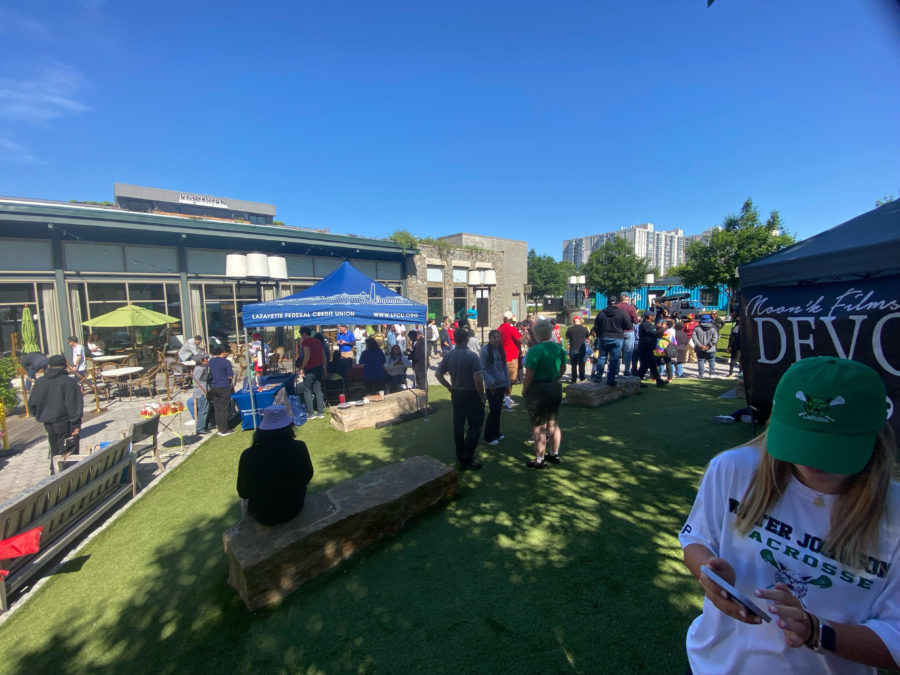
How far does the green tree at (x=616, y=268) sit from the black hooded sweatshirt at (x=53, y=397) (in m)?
39.6

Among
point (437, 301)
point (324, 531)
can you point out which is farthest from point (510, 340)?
point (437, 301)

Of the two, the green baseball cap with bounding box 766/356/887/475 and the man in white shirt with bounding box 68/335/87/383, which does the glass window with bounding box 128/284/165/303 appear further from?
the green baseball cap with bounding box 766/356/887/475

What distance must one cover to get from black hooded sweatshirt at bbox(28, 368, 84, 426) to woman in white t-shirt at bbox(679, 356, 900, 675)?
7663 mm

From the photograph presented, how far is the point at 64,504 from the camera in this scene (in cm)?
403

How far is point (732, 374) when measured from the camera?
1089 cm

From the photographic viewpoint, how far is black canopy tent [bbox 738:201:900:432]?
240 centimetres

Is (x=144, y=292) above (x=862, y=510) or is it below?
above

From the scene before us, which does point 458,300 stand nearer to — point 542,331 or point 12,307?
point 12,307

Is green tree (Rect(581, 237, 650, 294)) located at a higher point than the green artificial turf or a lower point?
higher

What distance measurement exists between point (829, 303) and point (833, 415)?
7.46ft

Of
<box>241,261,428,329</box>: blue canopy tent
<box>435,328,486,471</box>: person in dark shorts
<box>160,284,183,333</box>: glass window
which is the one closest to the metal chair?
<box>160,284,183,333</box>: glass window

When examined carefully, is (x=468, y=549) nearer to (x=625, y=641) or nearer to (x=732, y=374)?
(x=625, y=641)

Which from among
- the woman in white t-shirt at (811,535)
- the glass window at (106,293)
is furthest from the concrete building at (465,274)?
the woman in white t-shirt at (811,535)

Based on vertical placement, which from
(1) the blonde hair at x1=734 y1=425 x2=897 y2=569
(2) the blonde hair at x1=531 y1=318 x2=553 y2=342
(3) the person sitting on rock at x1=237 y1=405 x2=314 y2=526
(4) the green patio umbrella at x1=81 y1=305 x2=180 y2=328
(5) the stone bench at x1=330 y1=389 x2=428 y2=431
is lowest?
(5) the stone bench at x1=330 y1=389 x2=428 y2=431
